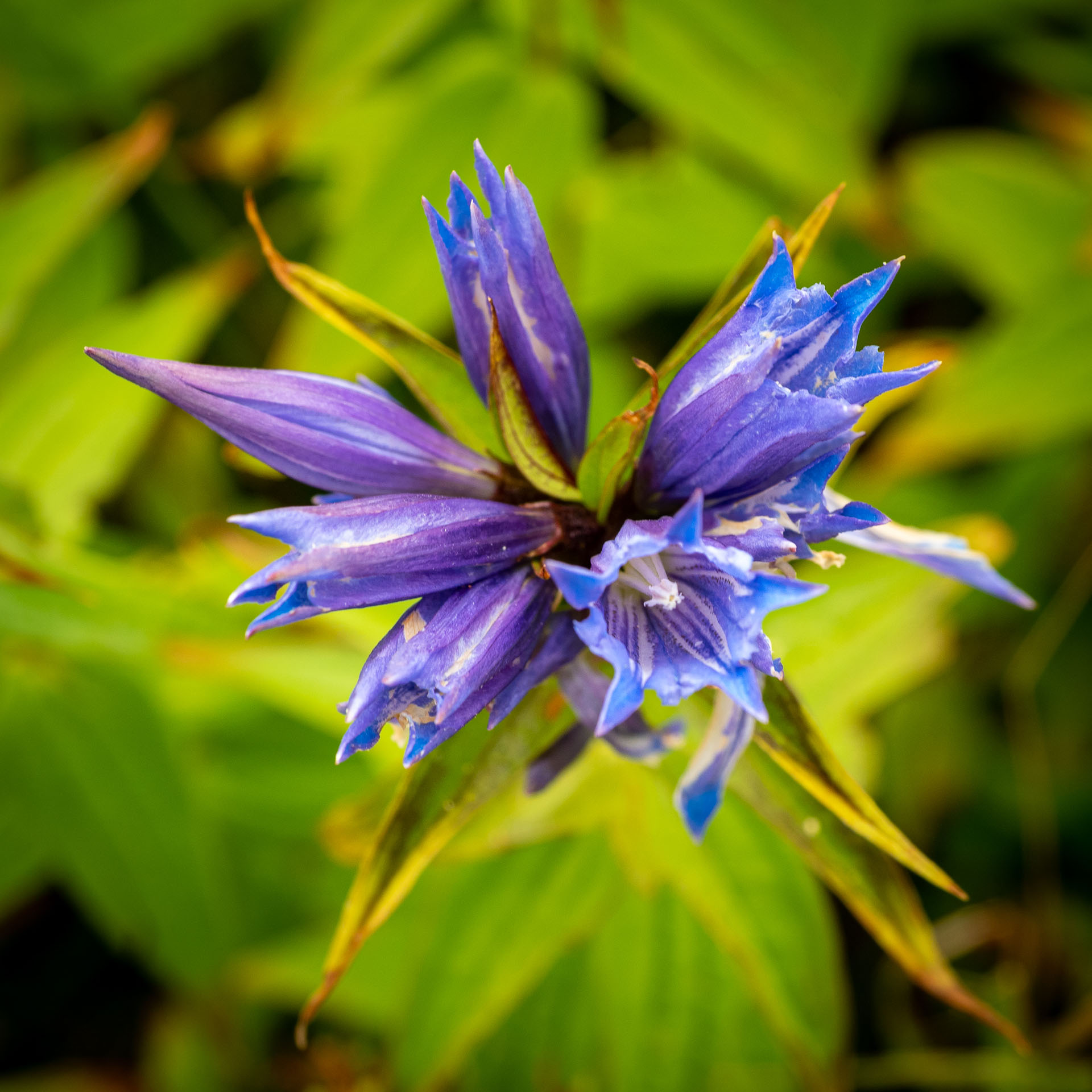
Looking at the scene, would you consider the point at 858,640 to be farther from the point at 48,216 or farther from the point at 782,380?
the point at 48,216

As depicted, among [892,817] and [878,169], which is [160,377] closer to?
[892,817]

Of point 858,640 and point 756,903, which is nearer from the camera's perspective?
point 756,903

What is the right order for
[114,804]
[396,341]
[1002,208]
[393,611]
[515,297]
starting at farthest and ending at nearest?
[1002,208] < [114,804] < [393,611] < [396,341] < [515,297]

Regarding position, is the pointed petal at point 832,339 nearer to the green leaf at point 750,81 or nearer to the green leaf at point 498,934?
the green leaf at point 498,934

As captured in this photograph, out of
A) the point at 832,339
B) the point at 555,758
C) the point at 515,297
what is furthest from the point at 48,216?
the point at 832,339

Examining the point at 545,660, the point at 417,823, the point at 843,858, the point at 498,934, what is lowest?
the point at 498,934

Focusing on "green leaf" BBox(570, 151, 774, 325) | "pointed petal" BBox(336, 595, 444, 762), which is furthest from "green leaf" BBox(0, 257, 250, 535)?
"pointed petal" BBox(336, 595, 444, 762)

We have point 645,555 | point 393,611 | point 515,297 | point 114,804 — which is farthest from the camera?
point 114,804

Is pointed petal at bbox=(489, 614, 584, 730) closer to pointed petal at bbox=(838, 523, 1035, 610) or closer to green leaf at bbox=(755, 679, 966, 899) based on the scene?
green leaf at bbox=(755, 679, 966, 899)
